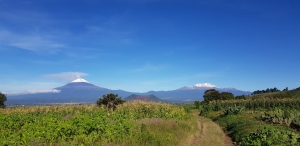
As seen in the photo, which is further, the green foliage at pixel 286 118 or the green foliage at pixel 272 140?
the green foliage at pixel 286 118

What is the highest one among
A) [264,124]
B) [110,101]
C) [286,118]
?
[110,101]

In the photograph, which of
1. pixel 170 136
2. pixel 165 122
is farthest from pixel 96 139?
pixel 165 122

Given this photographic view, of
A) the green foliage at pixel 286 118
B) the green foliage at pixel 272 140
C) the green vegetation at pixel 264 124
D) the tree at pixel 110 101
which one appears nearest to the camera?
the green foliage at pixel 272 140

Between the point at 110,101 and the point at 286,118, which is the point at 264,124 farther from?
the point at 110,101

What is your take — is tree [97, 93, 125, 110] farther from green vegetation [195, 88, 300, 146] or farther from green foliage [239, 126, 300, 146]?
green foliage [239, 126, 300, 146]

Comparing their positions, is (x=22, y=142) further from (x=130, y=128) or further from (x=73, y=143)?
(x=130, y=128)

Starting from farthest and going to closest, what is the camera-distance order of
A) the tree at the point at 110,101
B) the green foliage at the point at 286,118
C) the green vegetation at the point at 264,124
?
the tree at the point at 110,101 → the green foliage at the point at 286,118 → the green vegetation at the point at 264,124

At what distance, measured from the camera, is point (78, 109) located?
1309 inches

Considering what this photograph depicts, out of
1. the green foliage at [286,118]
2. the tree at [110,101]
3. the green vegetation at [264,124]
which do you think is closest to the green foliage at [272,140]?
the green vegetation at [264,124]

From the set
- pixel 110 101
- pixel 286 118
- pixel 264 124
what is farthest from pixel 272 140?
pixel 110 101

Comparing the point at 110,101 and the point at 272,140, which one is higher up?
the point at 110,101

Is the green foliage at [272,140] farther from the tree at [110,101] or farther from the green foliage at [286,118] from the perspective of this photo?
the tree at [110,101]

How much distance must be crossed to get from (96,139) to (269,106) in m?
36.6

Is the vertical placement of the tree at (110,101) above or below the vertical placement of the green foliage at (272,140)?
above
